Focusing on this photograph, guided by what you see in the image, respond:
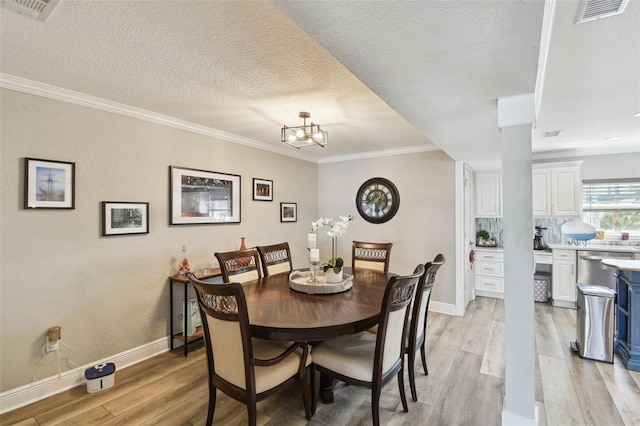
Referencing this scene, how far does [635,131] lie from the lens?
11.6 feet

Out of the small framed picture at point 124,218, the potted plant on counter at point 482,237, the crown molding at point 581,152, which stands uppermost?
the crown molding at point 581,152

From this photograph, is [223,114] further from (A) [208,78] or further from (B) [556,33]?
(B) [556,33]

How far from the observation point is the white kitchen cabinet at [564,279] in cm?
440

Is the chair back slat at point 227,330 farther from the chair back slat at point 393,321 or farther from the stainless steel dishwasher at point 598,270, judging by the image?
the stainless steel dishwasher at point 598,270

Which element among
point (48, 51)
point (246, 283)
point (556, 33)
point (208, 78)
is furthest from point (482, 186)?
point (48, 51)

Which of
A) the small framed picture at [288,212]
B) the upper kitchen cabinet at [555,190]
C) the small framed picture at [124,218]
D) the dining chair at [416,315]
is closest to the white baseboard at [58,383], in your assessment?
the small framed picture at [124,218]

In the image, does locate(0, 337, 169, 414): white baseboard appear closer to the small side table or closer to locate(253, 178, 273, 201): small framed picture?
the small side table

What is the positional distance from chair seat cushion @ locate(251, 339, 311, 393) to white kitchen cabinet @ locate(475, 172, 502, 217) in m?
4.37

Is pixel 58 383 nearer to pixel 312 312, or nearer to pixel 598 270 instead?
pixel 312 312

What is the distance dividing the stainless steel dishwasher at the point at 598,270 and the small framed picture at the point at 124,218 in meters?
5.53

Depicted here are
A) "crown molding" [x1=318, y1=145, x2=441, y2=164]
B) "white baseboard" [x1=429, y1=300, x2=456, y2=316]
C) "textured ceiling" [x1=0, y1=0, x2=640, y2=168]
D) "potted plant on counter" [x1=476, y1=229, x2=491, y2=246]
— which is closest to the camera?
"textured ceiling" [x1=0, y1=0, x2=640, y2=168]

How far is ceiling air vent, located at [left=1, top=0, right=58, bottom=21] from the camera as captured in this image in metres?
1.46

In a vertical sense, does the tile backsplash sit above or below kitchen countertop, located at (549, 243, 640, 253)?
above

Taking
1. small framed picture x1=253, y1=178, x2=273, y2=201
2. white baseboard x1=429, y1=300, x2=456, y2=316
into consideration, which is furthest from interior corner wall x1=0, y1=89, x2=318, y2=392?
white baseboard x1=429, y1=300, x2=456, y2=316
